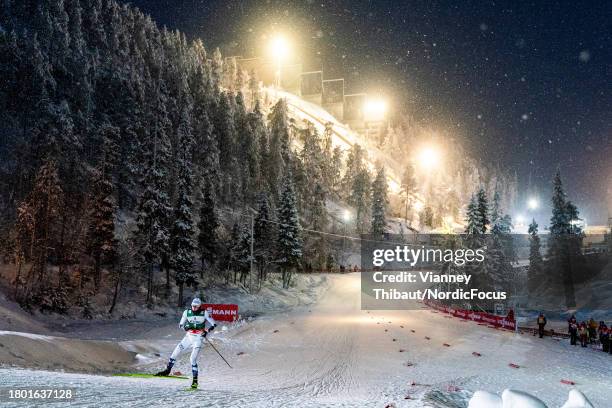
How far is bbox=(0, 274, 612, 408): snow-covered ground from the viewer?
31.5ft

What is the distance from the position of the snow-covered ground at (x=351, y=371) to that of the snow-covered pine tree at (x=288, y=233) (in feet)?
101

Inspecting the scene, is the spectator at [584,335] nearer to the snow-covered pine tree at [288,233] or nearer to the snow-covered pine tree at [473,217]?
the snow-covered pine tree at [473,217]

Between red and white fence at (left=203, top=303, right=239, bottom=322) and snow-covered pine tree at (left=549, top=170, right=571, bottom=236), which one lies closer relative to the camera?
red and white fence at (left=203, top=303, right=239, bottom=322)

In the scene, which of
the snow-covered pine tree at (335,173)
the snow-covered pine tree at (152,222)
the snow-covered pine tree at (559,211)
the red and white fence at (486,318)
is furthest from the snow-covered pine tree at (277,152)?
the red and white fence at (486,318)

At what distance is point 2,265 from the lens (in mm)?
38094

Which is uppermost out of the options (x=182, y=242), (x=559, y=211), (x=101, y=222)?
(x=559, y=211)

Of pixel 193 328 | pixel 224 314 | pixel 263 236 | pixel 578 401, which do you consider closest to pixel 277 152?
pixel 263 236

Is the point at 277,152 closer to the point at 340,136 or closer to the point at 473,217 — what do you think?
the point at 473,217

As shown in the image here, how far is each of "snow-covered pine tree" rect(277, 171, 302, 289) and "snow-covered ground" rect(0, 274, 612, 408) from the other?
3092cm

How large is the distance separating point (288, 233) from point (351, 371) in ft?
148

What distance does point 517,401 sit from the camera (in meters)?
4.70

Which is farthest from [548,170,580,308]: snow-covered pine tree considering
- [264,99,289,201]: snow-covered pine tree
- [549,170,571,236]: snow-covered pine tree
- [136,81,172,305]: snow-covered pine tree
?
[136,81,172,305]: snow-covered pine tree

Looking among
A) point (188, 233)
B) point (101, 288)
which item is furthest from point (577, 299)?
point (101, 288)

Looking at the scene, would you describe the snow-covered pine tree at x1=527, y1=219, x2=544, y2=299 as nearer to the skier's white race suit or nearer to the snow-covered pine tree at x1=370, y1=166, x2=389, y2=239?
the snow-covered pine tree at x1=370, y1=166, x2=389, y2=239
